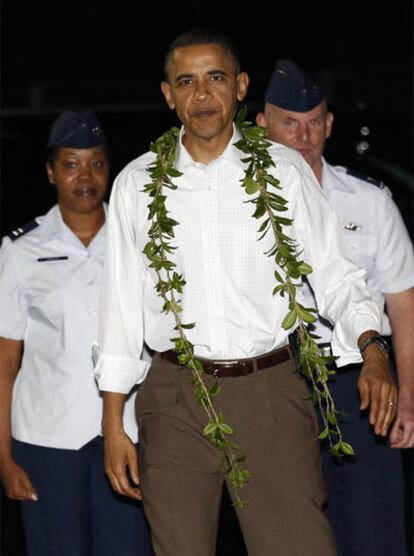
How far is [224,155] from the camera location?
429 centimetres

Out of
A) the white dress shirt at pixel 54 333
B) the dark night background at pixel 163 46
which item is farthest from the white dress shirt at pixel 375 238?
the dark night background at pixel 163 46

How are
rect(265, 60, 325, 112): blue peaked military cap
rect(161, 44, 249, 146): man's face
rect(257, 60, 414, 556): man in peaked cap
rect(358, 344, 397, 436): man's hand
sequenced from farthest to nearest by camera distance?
1. rect(265, 60, 325, 112): blue peaked military cap
2. rect(257, 60, 414, 556): man in peaked cap
3. rect(161, 44, 249, 146): man's face
4. rect(358, 344, 397, 436): man's hand

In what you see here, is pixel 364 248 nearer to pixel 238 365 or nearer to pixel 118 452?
pixel 238 365

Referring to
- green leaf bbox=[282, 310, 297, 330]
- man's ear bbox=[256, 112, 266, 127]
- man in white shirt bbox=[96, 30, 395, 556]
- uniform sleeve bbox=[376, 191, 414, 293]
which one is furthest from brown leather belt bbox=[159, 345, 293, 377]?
man's ear bbox=[256, 112, 266, 127]

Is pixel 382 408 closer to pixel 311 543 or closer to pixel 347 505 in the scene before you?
pixel 311 543

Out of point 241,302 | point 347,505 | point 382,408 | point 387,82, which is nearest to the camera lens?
point 382,408

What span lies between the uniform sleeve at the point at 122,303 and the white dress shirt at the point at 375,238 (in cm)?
95

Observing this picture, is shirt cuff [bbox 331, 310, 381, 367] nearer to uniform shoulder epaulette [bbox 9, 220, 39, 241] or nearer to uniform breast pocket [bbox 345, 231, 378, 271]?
uniform breast pocket [bbox 345, 231, 378, 271]

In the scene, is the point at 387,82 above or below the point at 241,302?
above

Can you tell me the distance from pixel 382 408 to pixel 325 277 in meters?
0.48

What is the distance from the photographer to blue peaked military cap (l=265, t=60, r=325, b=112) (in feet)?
17.7

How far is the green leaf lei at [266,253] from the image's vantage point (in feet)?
13.4

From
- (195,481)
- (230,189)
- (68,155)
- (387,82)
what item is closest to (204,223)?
(230,189)

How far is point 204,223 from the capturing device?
4.21 meters
